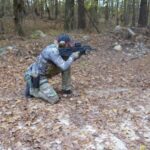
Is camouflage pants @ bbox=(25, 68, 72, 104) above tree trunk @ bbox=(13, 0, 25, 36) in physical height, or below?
below

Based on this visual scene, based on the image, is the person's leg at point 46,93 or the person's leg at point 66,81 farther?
the person's leg at point 66,81

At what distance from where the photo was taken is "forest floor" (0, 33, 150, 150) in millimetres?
5145

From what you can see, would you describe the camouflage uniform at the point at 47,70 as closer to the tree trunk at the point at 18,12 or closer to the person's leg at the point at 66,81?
the person's leg at the point at 66,81

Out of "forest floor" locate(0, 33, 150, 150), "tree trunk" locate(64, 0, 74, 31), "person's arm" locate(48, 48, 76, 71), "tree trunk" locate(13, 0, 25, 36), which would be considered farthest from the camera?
"tree trunk" locate(64, 0, 74, 31)

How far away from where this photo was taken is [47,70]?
21.8 feet

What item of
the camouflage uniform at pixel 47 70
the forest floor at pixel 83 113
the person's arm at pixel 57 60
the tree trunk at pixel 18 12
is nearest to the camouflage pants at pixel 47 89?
the camouflage uniform at pixel 47 70

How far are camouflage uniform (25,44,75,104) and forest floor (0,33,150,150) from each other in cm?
15

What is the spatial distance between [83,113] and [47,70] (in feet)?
3.81

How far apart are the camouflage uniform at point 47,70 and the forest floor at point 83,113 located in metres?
0.15

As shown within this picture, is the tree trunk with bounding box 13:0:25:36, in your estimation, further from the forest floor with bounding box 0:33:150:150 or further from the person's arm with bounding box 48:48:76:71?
the person's arm with bounding box 48:48:76:71

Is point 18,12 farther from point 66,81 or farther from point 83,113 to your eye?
point 83,113

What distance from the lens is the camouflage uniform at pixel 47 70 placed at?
6.39 meters

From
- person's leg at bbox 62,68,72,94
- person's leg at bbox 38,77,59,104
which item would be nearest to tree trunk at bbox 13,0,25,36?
person's leg at bbox 62,68,72,94

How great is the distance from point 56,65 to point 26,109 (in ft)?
3.25
